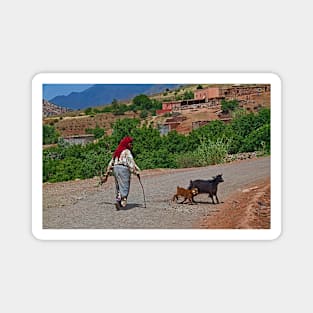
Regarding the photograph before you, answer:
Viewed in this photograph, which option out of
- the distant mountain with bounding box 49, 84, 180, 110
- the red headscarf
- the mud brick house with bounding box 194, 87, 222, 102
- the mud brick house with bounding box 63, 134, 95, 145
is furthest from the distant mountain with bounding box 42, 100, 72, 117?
the mud brick house with bounding box 194, 87, 222, 102

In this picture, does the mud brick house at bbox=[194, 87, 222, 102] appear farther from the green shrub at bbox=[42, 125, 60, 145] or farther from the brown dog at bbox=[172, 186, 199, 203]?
the green shrub at bbox=[42, 125, 60, 145]

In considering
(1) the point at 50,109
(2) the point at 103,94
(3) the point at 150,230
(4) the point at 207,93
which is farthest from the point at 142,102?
(3) the point at 150,230

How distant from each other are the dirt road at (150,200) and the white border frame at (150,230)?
0.10 feet

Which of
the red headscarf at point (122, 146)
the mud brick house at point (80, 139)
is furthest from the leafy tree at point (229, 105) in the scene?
the mud brick house at point (80, 139)

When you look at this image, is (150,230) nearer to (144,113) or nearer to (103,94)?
(144,113)

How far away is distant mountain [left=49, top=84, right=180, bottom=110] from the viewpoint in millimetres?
4211

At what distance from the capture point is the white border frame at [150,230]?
4199mm
